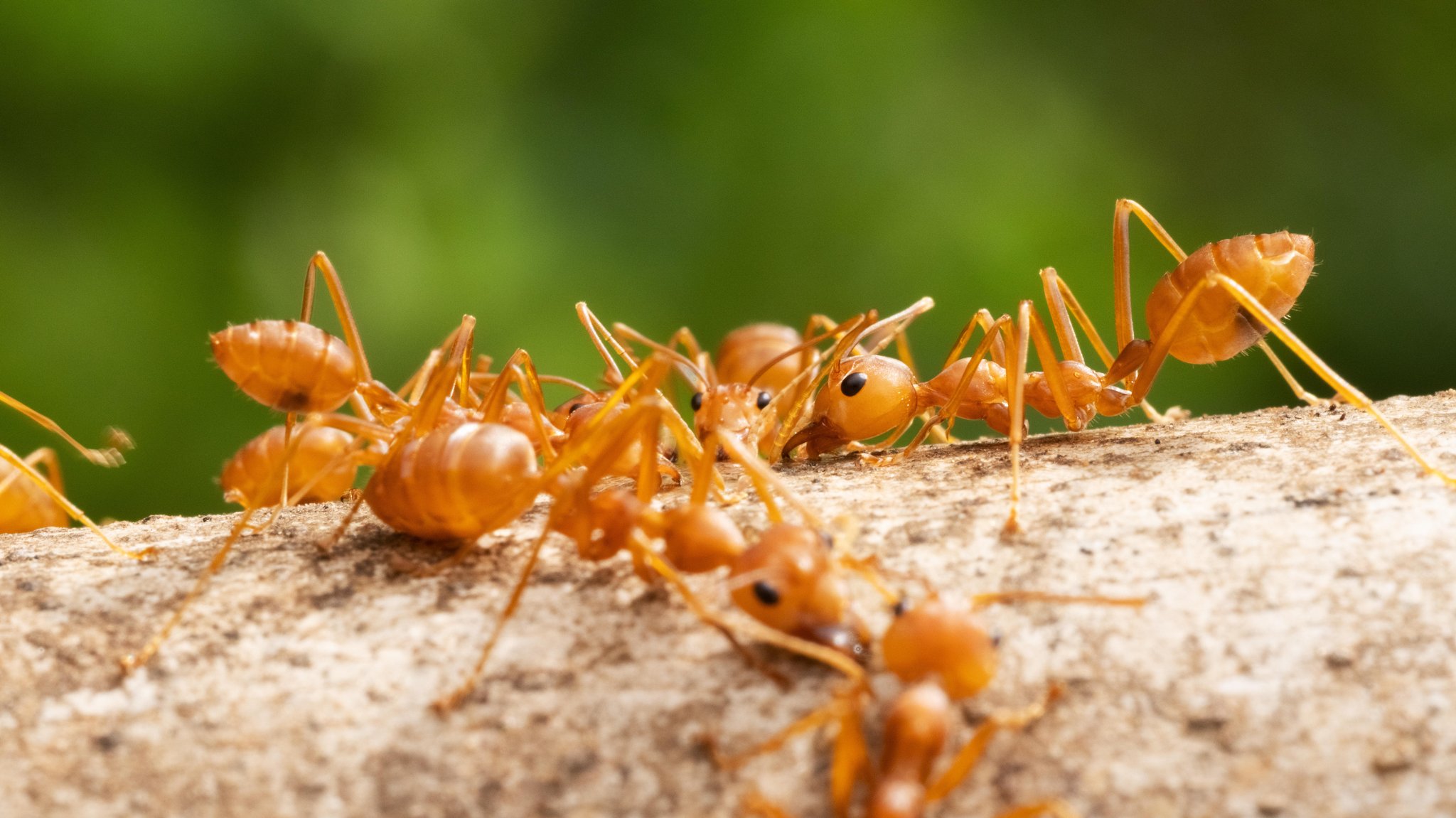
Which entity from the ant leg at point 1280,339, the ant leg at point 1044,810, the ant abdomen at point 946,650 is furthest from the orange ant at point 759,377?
the ant leg at point 1044,810

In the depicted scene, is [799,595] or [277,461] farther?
[277,461]

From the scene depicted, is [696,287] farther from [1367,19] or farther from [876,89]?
[1367,19]

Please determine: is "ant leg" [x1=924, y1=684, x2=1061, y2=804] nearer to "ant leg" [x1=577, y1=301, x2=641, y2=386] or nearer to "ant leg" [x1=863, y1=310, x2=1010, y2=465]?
"ant leg" [x1=863, y1=310, x2=1010, y2=465]

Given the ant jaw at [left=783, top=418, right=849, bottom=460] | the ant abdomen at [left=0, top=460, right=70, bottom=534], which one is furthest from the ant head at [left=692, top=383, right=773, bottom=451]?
the ant abdomen at [left=0, top=460, right=70, bottom=534]

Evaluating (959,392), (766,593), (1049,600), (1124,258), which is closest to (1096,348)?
(1124,258)

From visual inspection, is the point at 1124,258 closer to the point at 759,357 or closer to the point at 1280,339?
the point at 1280,339

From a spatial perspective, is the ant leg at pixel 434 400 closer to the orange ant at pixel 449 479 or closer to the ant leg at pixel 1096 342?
the orange ant at pixel 449 479
